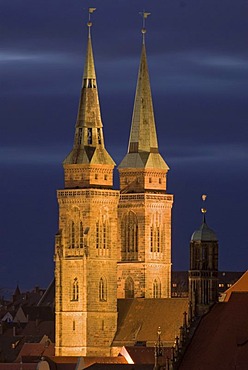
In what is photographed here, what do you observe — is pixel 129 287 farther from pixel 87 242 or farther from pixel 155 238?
pixel 87 242

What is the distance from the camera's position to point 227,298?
12125cm

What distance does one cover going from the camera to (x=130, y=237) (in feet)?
552

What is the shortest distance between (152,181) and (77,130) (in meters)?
8.41

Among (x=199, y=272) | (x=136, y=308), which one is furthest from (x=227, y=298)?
(x=136, y=308)

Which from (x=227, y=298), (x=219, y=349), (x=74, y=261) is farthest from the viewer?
(x=74, y=261)

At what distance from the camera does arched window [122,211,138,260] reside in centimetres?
16825

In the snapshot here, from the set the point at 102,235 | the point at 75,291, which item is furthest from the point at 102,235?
the point at 75,291

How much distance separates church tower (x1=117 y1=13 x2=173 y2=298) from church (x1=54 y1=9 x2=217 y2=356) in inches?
2.6

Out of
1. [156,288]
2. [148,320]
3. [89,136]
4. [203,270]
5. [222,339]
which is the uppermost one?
[89,136]

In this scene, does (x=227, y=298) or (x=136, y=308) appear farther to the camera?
(x=136, y=308)

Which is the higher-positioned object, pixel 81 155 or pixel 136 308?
pixel 81 155

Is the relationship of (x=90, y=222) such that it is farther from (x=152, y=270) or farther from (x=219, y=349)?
(x=219, y=349)

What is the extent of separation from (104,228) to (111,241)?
1026mm

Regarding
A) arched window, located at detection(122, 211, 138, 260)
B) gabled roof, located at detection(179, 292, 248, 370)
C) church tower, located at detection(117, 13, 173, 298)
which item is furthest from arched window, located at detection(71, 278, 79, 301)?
gabled roof, located at detection(179, 292, 248, 370)
